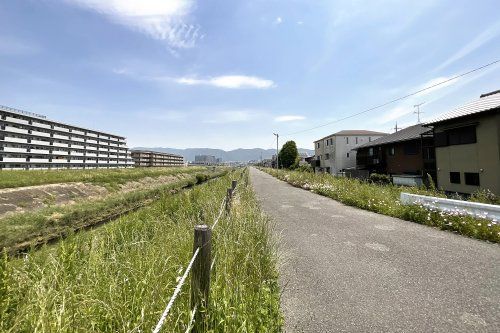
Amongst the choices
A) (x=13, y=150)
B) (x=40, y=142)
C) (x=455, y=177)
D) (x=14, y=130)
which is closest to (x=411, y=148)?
(x=455, y=177)

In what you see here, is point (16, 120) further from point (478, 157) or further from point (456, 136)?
point (478, 157)

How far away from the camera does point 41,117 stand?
68.4m

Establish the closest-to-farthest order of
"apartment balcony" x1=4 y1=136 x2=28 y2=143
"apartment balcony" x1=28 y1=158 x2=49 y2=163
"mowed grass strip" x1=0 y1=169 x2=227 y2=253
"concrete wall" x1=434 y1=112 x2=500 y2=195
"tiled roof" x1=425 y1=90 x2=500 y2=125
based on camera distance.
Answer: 1. "mowed grass strip" x1=0 y1=169 x2=227 y2=253
2. "concrete wall" x1=434 y1=112 x2=500 y2=195
3. "tiled roof" x1=425 y1=90 x2=500 y2=125
4. "apartment balcony" x1=4 y1=136 x2=28 y2=143
5. "apartment balcony" x1=28 y1=158 x2=49 y2=163

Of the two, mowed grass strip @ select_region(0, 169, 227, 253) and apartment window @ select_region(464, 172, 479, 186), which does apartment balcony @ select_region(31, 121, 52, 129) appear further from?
apartment window @ select_region(464, 172, 479, 186)

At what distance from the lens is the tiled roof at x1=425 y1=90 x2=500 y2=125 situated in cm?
1479

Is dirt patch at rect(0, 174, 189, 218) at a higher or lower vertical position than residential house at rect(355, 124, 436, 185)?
lower

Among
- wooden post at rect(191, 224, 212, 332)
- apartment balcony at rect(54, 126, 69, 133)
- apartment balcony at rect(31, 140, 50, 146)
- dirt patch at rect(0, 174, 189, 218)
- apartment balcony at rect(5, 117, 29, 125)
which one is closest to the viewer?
wooden post at rect(191, 224, 212, 332)

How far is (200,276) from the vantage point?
251cm

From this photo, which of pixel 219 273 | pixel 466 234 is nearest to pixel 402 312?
pixel 219 273

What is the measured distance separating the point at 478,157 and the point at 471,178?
1.47 m

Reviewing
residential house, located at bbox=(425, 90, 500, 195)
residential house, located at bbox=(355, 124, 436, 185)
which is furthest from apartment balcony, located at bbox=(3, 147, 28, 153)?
residential house, located at bbox=(425, 90, 500, 195)

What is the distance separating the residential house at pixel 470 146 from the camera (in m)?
14.5

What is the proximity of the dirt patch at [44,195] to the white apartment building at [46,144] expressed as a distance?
139 feet

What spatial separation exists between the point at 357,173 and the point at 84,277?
124 feet
